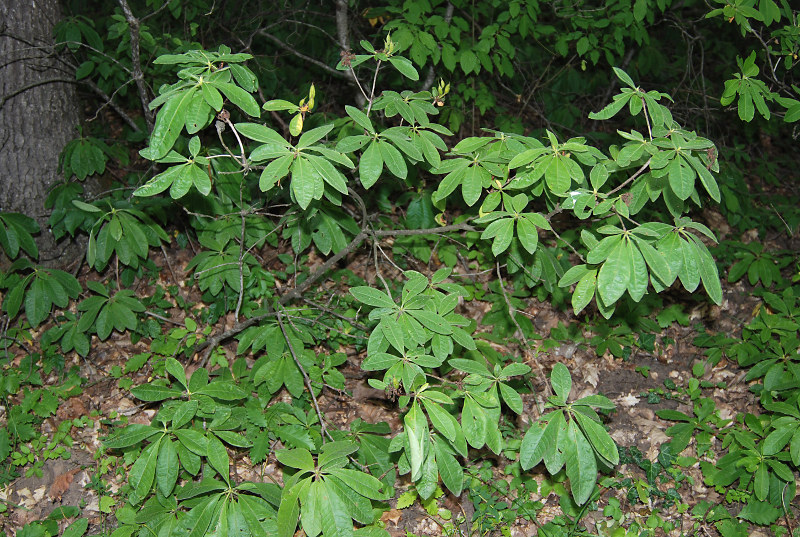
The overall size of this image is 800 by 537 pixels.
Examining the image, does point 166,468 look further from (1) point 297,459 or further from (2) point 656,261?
(2) point 656,261

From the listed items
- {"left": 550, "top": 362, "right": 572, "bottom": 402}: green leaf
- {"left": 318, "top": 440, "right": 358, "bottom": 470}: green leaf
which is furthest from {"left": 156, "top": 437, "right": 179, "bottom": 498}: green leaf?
{"left": 550, "top": 362, "right": 572, "bottom": 402}: green leaf

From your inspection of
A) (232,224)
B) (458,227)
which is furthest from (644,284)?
(232,224)

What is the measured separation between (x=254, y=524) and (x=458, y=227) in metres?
1.44

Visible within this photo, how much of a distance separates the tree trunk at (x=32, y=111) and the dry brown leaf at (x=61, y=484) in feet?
4.54

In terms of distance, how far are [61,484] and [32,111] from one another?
2.15 metres

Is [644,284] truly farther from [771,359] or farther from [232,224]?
[232,224]

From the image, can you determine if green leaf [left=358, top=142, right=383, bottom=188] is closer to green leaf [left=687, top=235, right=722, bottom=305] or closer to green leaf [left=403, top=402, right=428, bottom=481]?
green leaf [left=403, top=402, right=428, bottom=481]

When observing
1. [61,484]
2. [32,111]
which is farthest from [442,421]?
[32,111]

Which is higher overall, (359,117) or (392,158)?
(359,117)

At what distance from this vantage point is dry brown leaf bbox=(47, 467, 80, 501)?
296cm

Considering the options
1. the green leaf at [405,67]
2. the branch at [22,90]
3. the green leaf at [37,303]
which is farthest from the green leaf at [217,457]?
the branch at [22,90]

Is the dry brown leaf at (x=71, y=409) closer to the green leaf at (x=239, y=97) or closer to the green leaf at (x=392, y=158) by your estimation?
the green leaf at (x=239, y=97)

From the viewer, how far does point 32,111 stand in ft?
11.8

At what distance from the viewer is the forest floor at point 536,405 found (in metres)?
2.97
